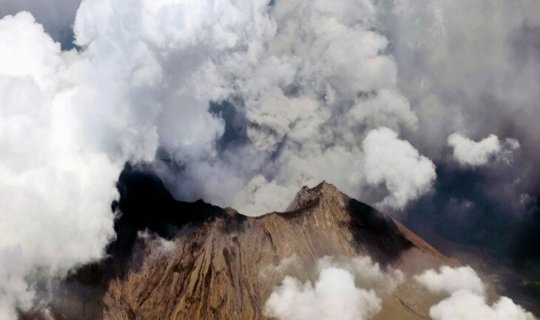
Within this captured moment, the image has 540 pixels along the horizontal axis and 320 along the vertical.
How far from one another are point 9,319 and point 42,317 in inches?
431

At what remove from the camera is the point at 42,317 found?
19975 cm

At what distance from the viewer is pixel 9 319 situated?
Result: 648 feet
